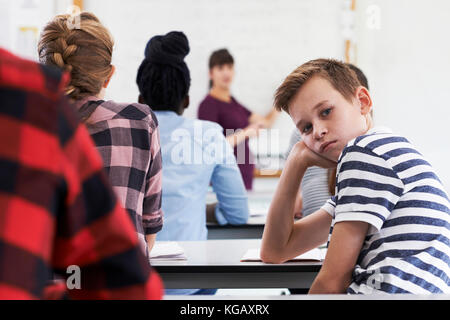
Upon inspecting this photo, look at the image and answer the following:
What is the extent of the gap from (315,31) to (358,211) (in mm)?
4396

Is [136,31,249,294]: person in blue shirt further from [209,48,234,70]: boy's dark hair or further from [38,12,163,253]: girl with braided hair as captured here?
[209,48,234,70]: boy's dark hair

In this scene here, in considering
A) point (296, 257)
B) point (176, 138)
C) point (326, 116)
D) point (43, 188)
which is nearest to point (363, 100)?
point (326, 116)

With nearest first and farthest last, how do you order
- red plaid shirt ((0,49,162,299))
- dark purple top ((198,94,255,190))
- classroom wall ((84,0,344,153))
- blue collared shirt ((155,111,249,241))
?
red plaid shirt ((0,49,162,299)) → blue collared shirt ((155,111,249,241)) → dark purple top ((198,94,255,190)) → classroom wall ((84,0,344,153))

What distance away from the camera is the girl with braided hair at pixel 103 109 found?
52.5 inches

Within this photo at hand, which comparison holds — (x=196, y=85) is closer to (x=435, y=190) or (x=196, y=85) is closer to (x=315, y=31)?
(x=315, y=31)

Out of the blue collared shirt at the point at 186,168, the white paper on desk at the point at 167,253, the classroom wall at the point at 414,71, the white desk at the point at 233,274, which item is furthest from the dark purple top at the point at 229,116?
the white desk at the point at 233,274

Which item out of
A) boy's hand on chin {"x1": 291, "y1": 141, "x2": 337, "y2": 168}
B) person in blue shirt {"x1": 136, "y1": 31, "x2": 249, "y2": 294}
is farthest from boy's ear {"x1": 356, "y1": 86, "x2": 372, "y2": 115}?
person in blue shirt {"x1": 136, "y1": 31, "x2": 249, "y2": 294}

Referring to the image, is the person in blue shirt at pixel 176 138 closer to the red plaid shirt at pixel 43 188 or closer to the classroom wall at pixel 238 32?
the red plaid shirt at pixel 43 188

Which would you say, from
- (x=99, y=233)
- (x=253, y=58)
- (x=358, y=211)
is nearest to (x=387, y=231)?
(x=358, y=211)

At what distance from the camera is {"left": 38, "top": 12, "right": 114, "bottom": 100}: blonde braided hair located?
4.39ft

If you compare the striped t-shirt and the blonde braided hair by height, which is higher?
the blonde braided hair

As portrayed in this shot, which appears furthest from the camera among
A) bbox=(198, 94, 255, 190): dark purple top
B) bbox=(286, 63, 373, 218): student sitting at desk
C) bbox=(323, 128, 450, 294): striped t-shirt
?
bbox=(198, 94, 255, 190): dark purple top

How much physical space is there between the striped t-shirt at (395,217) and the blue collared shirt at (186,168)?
1.15 metres
